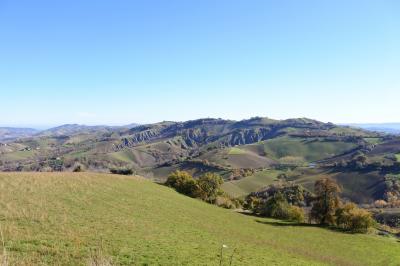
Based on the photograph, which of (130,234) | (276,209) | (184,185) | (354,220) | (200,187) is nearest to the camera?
(130,234)

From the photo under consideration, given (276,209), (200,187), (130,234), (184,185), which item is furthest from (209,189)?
(130,234)

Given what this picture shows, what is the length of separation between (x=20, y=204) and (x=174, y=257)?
25200mm

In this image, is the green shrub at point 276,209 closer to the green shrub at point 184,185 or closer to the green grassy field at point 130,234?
the green grassy field at point 130,234

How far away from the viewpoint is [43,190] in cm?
5628

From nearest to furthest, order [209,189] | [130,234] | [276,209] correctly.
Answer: [130,234]
[276,209]
[209,189]

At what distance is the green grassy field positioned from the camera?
27094mm

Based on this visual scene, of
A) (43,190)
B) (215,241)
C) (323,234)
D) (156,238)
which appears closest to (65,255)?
(156,238)

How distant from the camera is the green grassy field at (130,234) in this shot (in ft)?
88.9

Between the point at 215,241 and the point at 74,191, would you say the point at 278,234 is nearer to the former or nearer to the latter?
the point at 215,241

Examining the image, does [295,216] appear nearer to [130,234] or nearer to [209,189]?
[209,189]

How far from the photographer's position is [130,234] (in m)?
36.6

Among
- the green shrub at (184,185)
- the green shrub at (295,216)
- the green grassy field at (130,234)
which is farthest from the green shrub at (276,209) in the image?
the green shrub at (184,185)

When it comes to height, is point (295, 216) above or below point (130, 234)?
below

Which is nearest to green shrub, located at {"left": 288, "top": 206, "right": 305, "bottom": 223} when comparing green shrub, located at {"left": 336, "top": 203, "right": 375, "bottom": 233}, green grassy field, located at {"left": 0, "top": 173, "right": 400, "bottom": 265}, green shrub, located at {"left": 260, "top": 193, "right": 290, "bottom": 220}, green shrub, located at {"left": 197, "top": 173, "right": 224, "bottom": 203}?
green shrub, located at {"left": 260, "top": 193, "right": 290, "bottom": 220}
